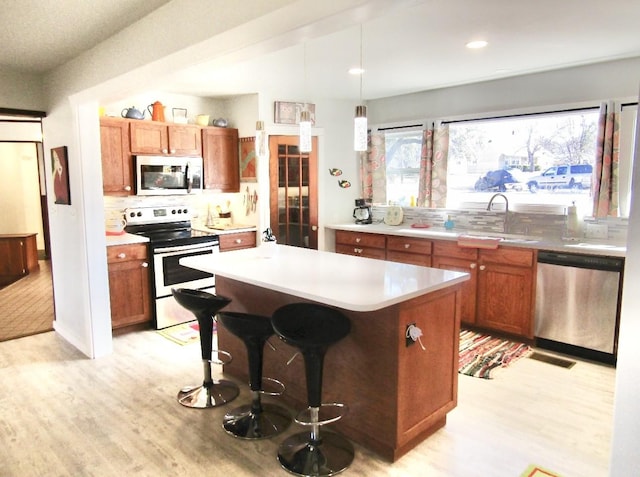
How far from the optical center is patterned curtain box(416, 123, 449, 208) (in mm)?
5070

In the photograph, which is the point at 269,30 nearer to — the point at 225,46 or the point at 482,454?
the point at 225,46

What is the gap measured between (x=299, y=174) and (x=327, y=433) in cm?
335

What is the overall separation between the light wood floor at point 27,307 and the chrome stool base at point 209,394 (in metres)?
2.26

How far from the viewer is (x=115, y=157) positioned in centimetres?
445

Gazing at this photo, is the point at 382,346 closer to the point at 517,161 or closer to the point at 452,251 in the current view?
the point at 452,251

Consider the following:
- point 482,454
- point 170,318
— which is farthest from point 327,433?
point 170,318

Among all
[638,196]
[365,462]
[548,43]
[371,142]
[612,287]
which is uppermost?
[548,43]

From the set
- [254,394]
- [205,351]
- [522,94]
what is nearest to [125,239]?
[205,351]

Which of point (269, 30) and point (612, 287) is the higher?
point (269, 30)

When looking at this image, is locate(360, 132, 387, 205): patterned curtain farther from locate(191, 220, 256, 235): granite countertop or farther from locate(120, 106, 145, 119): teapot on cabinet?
locate(120, 106, 145, 119): teapot on cabinet

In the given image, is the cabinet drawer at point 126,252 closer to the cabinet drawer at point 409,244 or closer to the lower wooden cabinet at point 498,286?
the cabinet drawer at point 409,244

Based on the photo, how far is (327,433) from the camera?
263cm

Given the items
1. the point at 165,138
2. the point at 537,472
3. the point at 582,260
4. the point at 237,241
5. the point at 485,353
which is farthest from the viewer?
the point at 237,241

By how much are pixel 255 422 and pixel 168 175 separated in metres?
2.97
